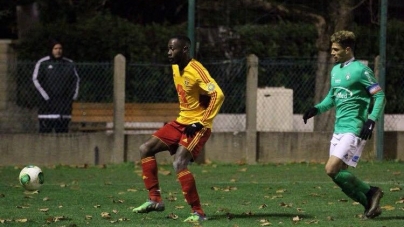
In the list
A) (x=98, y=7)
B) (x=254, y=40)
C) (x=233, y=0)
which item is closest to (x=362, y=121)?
(x=233, y=0)

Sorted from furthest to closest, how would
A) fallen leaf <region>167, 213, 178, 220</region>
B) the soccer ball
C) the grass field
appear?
1. the soccer ball
2. fallen leaf <region>167, 213, 178, 220</region>
3. the grass field

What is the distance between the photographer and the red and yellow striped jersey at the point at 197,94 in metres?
→ 11.1

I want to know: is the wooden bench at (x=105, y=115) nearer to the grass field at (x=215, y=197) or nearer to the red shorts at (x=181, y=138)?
the grass field at (x=215, y=197)

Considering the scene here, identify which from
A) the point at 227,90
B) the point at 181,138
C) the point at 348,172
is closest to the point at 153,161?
the point at 181,138

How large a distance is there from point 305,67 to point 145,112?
2.93m

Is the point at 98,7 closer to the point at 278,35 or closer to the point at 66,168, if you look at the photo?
the point at 278,35

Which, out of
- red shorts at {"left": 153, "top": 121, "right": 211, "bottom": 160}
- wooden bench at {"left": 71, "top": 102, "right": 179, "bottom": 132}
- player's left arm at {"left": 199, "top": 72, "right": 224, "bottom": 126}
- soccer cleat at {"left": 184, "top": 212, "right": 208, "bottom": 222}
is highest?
player's left arm at {"left": 199, "top": 72, "right": 224, "bottom": 126}

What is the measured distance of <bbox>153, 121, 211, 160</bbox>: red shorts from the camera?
11.3m

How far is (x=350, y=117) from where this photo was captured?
1120 cm

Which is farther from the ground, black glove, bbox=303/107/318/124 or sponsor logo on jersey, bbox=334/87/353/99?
sponsor logo on jersey, bbox=334/87/353/99

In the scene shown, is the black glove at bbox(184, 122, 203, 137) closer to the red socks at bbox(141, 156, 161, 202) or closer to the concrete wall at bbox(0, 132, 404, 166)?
the red socks at bbox(141, 156, 161, 202)

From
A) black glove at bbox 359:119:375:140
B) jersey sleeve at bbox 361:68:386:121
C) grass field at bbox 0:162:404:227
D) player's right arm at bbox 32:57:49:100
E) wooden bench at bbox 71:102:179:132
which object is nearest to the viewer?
black glove at bbox 359:119:375:140

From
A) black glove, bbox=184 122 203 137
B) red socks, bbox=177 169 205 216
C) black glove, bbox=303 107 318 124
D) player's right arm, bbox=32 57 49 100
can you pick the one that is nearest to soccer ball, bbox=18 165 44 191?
red socks, bbox=177 169 205 216

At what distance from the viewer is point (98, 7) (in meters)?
25.1
